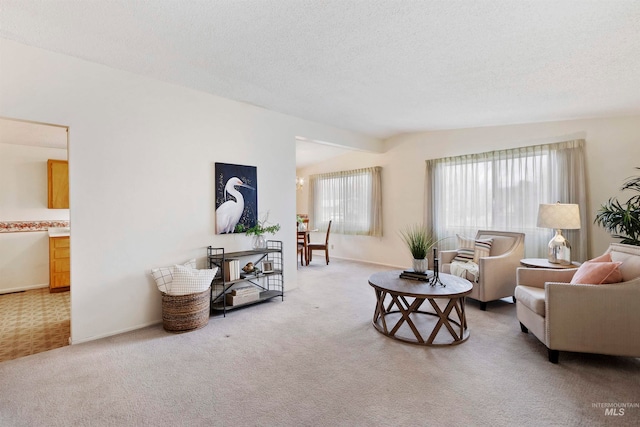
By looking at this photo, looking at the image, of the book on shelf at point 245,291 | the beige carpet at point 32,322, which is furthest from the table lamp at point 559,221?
the beige carpet at point 32,322

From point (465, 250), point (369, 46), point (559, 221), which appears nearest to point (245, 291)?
point (369, 46)

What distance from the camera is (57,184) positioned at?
15.5 ft

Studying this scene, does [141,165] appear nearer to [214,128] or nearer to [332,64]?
[214,128]

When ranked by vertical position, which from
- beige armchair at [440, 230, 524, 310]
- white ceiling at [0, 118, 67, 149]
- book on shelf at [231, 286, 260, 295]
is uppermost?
white ceiling at [0, 118, 67, 149]

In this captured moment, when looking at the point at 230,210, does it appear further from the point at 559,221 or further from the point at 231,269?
the point at 559,221

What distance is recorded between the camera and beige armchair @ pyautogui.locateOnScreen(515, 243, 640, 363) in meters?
2.09

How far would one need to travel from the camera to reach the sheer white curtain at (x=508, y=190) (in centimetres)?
389

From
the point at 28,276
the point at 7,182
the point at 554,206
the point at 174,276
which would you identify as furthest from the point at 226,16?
the point at 28,276

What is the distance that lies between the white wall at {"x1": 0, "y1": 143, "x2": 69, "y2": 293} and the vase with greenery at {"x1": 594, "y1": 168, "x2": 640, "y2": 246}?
Result: 25.7 ft

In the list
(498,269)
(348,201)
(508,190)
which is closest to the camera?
(498,269)

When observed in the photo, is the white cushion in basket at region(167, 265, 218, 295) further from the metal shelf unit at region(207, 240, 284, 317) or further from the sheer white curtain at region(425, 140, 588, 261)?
the sheer white curtain at region(425, 140, 588, 261)

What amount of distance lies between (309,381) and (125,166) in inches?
105
